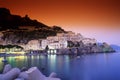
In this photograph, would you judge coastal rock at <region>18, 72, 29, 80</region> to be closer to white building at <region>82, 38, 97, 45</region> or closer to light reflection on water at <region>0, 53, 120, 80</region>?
light reflection on water at <region>0, 53, 120, 80</region>

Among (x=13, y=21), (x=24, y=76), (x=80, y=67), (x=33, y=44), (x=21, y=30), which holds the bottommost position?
(x=80, y=67)

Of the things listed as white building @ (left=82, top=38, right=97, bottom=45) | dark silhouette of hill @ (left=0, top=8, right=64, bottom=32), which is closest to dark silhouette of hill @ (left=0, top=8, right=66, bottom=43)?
dark silhouette of hill @ (left=0, top=8, right=64, bottom=32)

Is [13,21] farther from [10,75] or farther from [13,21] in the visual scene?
[10,75]

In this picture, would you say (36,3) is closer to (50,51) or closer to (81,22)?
(81,22)

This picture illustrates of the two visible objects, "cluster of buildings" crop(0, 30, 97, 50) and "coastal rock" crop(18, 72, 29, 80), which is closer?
"coastal rock" crop(18, 72, 29, 80)

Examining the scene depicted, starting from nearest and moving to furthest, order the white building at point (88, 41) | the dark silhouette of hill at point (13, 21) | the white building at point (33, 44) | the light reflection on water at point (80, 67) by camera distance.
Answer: the light reflection on water at point (80, 67), the dark silhouette of hill at point (13, 21), the white building at point (88, 41), the white building at point (33, 44)

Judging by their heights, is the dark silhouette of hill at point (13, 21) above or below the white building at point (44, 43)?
above

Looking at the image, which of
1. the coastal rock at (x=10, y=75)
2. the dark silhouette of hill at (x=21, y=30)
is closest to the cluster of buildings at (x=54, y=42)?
the dark silhouette of hill at (x=21, y=30)

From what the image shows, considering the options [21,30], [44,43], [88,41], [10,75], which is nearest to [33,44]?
[44,43]

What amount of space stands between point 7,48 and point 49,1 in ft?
14.1

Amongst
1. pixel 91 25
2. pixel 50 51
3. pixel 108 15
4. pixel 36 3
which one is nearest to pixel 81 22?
pixel 91 25

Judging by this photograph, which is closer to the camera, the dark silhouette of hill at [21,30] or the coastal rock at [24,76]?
the coastal rock at [24,76]

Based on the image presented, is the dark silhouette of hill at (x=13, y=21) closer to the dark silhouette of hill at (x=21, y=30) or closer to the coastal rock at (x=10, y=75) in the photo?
the dark silhouette of hill at (x=21, y=30)

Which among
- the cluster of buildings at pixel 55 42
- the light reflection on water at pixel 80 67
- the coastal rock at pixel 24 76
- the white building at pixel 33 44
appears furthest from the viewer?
→ the white building at pixel 33 44
